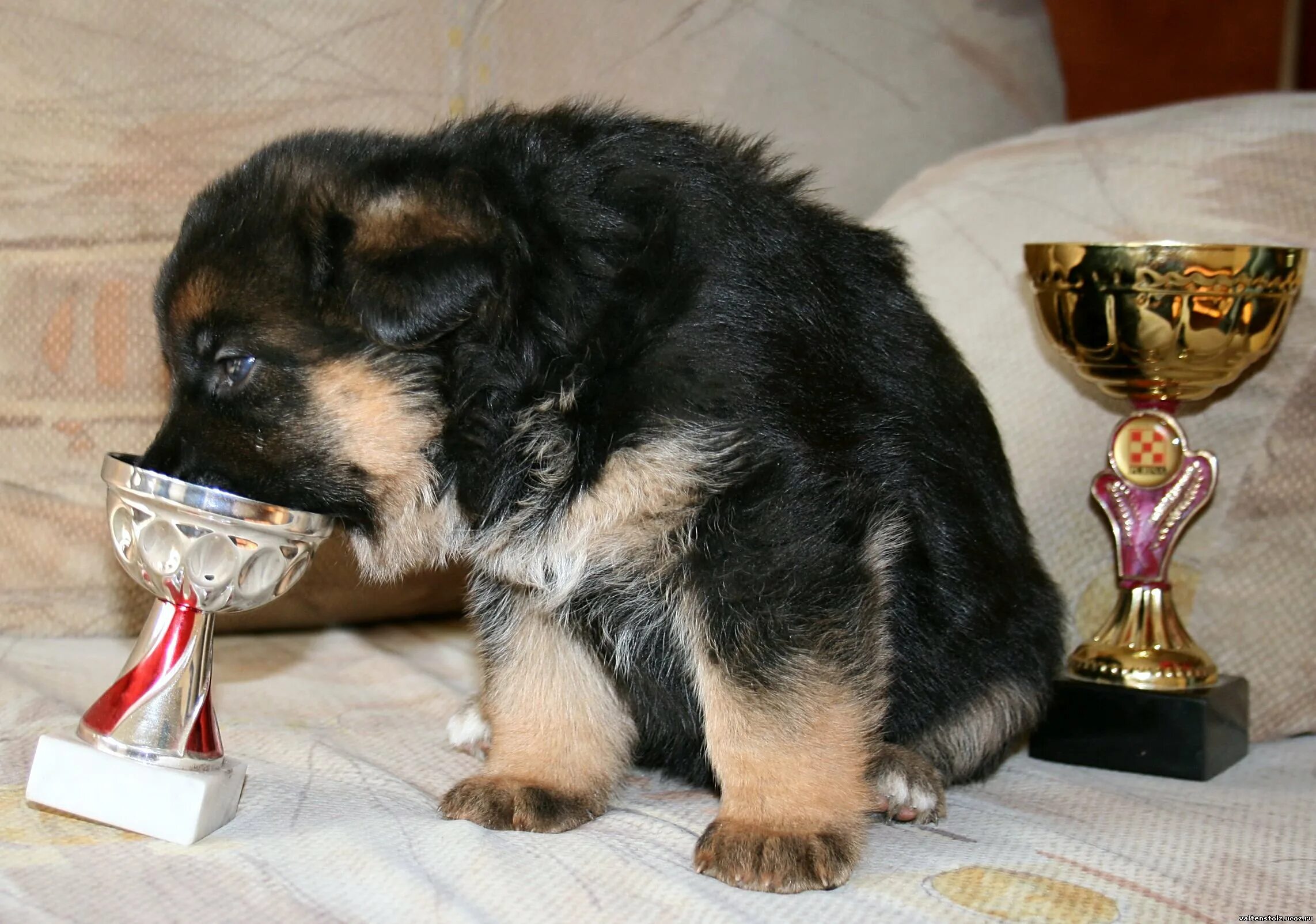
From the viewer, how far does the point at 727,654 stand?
9.04 ft

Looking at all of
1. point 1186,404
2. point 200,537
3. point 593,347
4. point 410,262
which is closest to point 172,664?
point 200,537

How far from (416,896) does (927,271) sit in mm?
2782

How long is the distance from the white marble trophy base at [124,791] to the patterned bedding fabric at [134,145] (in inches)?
66.0

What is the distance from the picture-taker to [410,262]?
8.64 feet

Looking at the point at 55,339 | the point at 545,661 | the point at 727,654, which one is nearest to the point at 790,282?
the point at 727,654

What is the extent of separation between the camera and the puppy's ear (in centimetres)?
262

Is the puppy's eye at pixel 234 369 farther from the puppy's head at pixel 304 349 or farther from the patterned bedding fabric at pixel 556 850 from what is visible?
the patterned bedding fabric at pixel 556 850

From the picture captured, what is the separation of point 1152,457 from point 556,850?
6.64ft

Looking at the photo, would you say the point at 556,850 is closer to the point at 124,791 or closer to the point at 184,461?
the point at 124,791

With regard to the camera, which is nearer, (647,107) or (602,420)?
(602,420)

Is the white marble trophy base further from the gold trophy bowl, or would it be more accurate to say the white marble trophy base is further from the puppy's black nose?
the gold trophy bowl

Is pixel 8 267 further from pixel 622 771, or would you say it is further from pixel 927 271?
pixel 927 271

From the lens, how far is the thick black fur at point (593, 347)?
8.96ft

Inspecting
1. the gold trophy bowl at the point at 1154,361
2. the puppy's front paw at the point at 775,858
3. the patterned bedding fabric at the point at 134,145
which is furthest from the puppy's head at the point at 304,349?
the gold trophy bowl at the point at 1154,361
